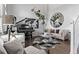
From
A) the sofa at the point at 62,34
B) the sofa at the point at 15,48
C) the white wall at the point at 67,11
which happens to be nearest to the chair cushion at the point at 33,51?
the sofa at the point at 15,48

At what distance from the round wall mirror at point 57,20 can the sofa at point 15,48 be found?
0.23 meters

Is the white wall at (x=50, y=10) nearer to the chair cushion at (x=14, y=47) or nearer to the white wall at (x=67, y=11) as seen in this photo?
the white wall at (x=67, y=11)

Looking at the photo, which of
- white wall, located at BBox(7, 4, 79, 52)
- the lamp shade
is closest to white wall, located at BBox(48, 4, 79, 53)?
white wall, located at BBox(7, 4, 79, 52)

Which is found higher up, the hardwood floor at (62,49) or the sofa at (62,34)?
the sofa at (62,34)

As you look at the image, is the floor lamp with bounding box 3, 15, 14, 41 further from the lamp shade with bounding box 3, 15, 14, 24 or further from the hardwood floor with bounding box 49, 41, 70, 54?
the hardwood floor with bounding box 49, 41, 70, 54

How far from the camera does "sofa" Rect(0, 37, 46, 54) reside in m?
1.04

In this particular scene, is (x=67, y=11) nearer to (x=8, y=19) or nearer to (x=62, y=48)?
(x=62, y=48)

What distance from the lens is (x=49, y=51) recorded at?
1061 mm

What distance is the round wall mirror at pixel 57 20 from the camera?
105 cm

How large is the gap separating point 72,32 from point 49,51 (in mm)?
229

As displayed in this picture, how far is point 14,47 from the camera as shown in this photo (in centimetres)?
104
